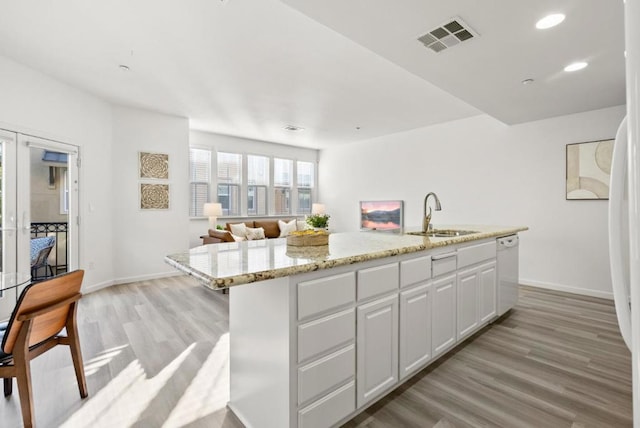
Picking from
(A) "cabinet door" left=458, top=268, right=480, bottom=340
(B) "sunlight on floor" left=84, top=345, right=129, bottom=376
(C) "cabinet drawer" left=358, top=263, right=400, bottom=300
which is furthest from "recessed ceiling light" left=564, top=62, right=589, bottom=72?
(B) "sunlight on floor" left=84, top=345, right=129, bottom=376

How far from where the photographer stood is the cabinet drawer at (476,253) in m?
2.54

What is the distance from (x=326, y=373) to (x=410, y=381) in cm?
94

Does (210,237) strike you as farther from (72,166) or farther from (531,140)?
(531,140)

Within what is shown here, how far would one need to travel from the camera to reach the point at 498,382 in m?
2.13

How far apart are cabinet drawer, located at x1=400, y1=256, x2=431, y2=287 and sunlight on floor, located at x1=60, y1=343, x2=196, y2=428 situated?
1.82 meters

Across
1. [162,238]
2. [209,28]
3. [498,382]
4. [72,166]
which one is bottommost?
[498,382]

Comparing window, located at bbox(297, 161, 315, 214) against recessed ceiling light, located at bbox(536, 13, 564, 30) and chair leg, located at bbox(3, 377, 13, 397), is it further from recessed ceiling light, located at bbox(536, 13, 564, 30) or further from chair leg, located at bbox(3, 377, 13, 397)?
chair leg, located at bbox(3, 377, 13, 397)

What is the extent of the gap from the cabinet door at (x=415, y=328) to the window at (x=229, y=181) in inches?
220

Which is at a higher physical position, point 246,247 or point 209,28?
point 209,28

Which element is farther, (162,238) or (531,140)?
(162,238)

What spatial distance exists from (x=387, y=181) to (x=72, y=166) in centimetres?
557

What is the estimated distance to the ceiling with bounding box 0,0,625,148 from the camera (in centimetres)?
210

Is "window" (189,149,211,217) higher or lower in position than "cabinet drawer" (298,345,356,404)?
higher

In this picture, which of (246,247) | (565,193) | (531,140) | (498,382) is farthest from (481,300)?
(531,140)
